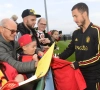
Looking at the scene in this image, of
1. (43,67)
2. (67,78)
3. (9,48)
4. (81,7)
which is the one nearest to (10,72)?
(43,67)

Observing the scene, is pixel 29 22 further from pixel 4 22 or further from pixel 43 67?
pixel 43 67

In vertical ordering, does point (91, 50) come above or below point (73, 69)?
above

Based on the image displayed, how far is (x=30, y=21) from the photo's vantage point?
522 cm

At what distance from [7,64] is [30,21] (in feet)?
7.00

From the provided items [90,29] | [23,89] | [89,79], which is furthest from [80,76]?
[23,89]

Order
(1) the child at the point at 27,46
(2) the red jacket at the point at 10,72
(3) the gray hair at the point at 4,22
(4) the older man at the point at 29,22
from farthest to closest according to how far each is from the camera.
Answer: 1. (4) the older man at the point at 29,22
2. (1) the child at the point at 27,46
3. (3) the gray hair at the point at 4,22
4. (2) the red jacket at the point at 10,72

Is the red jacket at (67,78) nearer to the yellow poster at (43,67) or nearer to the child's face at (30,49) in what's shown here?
the child's face at (30,49)

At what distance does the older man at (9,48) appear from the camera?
11.1 ft

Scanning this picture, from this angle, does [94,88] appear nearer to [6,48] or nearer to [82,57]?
[82,57]

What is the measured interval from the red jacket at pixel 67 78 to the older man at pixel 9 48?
0.84 metres

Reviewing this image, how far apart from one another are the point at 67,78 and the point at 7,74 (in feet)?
4.62

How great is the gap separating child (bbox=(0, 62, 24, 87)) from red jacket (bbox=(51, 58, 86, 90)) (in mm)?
1088

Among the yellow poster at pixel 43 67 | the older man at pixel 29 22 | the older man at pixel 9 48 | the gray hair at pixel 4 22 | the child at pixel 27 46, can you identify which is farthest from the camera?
the older man at pixel 29 22

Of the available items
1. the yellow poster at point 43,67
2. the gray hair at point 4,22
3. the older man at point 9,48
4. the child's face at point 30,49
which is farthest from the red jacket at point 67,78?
the gray hair at point 4,22
